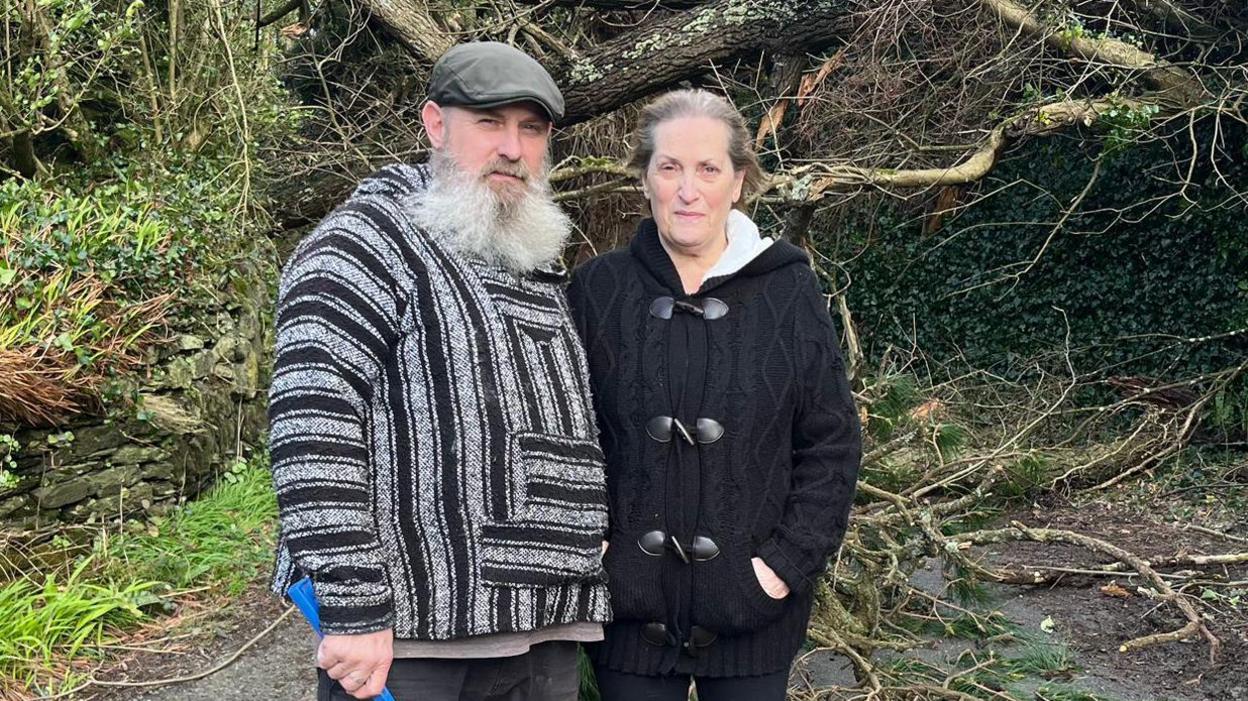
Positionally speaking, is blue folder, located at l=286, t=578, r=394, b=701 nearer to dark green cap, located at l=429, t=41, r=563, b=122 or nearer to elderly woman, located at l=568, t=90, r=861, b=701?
elderly woman, located at l=568, t=90, r=861, b=701

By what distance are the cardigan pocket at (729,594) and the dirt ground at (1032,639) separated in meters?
1.54

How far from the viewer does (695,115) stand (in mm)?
2160

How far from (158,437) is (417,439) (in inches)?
151

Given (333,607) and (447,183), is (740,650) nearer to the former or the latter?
(333,607)

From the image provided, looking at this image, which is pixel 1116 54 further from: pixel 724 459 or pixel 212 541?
pixel 212 541

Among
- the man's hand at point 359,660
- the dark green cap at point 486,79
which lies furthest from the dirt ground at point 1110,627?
the dark green cap at point 486,79

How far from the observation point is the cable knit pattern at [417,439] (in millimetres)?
1676

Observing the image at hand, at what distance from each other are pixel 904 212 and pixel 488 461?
921 cm

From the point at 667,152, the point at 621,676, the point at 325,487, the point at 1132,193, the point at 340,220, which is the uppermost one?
the point at 1132,193

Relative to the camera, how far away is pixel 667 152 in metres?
2.15

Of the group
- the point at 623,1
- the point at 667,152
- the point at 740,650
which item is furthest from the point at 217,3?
the point at 740,650

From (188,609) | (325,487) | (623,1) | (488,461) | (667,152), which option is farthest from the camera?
(623,1)

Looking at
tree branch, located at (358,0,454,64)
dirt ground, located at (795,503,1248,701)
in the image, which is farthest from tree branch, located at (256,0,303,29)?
dirt ground, located at (795,503,1248,701)

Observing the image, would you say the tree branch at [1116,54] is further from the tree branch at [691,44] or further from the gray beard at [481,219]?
the gray beard at [481,219]
